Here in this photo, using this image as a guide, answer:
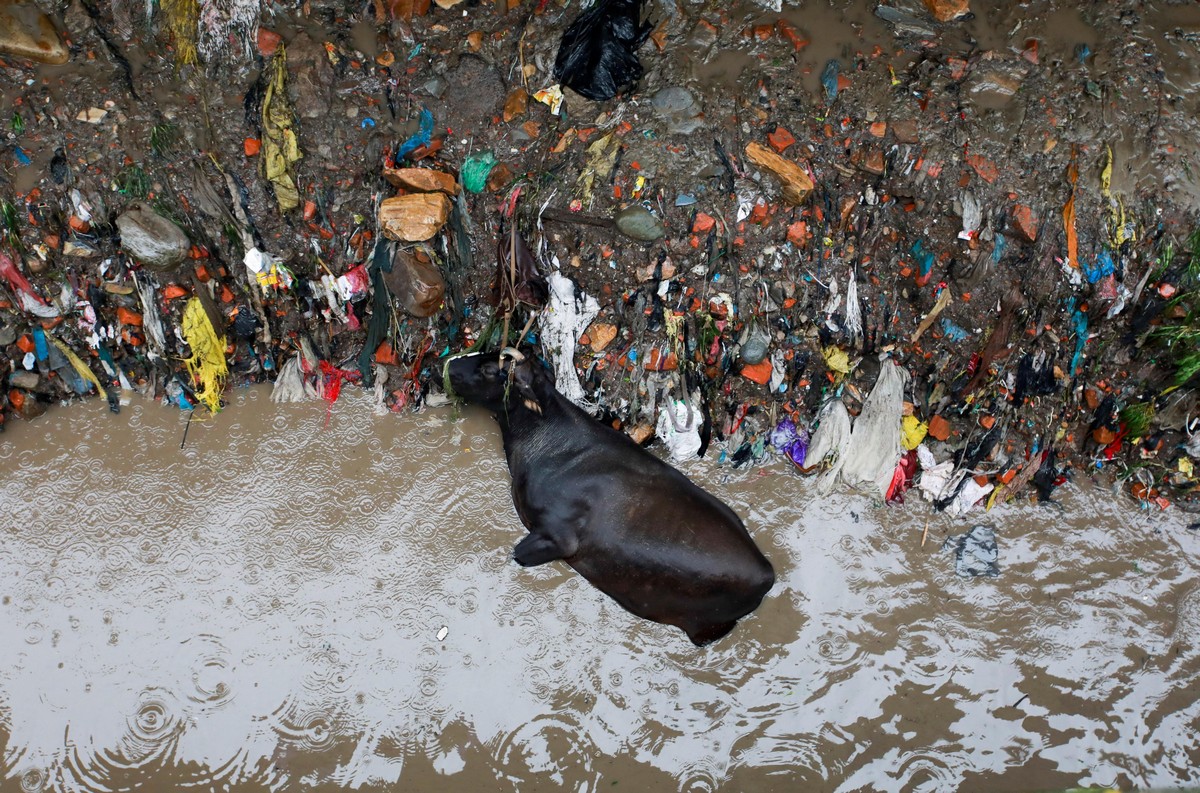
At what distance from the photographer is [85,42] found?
3.79 m

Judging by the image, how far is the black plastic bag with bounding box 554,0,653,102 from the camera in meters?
3.85

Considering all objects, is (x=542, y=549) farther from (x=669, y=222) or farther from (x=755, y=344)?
(x=669, y=222)

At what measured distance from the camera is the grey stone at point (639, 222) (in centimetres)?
391

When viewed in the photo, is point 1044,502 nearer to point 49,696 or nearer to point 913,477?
point 913,477

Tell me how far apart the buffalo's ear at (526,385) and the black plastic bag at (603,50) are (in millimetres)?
1333

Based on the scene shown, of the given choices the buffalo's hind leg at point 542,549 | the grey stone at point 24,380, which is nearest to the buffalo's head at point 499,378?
the buffalo's hind leg at point 542,549

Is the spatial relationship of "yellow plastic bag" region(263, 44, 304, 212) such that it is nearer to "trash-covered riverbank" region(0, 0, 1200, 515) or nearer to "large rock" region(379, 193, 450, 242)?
"trash-covered riverbank" region(0, 0, 1200, 515)

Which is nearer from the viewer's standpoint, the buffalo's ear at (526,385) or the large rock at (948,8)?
the large rock at (948,8)

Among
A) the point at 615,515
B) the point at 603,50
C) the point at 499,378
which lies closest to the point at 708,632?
the point at 615,515

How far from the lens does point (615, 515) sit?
12.6 feet

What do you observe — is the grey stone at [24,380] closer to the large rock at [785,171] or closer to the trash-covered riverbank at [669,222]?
the trash-covered riverbank at [669,222]

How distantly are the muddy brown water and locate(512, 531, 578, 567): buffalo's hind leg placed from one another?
23cm

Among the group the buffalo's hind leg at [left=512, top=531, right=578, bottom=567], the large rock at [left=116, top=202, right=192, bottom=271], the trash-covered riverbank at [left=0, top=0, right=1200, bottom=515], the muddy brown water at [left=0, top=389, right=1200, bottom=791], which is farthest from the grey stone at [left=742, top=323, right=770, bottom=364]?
the large rock at [left=116, top=202, right=192, bottom=271]

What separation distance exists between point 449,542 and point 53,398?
2.11 m
